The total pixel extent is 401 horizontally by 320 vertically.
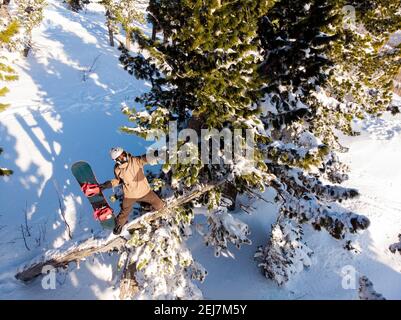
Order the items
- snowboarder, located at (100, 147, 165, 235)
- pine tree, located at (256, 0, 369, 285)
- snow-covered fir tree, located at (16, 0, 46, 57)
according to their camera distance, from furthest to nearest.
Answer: snow-covered fir tree, located at (16, 0, 46, 57) → snowboarder, located at (100, 147, 165, 235) → pine tree, located at (256, 0, 369, 285)

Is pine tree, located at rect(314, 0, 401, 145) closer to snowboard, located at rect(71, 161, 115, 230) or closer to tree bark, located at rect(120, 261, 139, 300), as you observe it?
snowboard, located at rect(71, 161, 115, 230)

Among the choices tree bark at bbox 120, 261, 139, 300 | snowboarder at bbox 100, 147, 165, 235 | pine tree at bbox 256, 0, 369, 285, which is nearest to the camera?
pine tree at bbox 256, 0, 369, 285

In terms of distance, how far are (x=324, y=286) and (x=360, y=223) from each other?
7489 millimetres

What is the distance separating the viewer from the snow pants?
A: 7.98m

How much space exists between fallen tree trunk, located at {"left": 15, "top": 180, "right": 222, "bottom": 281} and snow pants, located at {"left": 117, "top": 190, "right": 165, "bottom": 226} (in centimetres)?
15

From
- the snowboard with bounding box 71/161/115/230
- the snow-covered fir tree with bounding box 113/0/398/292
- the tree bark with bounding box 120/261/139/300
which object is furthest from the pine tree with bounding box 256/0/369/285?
the snowboard with bounding box 71/161/115/230

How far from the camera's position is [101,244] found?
8.08 m

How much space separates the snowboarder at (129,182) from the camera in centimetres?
759

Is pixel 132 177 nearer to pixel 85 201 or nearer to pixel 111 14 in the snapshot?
pixel 85 201

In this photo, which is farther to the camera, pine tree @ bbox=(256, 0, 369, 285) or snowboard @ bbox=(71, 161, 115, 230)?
snowboard @ bbox=(71, 161, 115, 230)

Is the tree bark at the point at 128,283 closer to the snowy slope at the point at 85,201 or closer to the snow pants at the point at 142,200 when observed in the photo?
the snowy slope at the point at 85,201

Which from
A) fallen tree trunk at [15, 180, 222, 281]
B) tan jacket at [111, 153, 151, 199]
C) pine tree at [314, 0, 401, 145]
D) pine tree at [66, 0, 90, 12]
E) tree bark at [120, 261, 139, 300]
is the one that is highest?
pine tree at [66, 0, 90, 12]

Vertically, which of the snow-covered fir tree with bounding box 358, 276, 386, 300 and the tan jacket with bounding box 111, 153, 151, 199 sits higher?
the tan jacket with bounding box 111, 153, 151, 199
